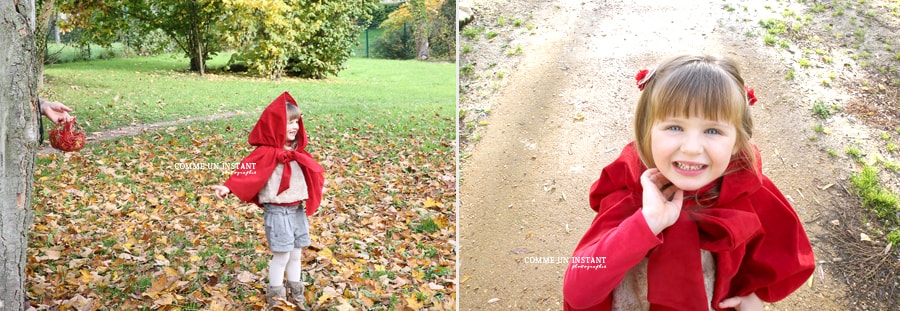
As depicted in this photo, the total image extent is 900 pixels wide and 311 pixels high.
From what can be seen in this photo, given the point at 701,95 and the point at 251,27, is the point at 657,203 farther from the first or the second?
the point at 251,27

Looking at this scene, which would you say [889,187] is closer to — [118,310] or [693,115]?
[693,115]

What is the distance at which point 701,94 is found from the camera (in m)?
1.36

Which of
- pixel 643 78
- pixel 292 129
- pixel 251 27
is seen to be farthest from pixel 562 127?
pixel 251 27

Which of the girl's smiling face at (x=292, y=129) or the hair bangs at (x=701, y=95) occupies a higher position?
the hair bangs at (x=701, y=95)

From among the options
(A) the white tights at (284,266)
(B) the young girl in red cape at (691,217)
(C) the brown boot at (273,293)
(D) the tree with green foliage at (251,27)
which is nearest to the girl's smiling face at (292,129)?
(A) the white tights at (284,266)

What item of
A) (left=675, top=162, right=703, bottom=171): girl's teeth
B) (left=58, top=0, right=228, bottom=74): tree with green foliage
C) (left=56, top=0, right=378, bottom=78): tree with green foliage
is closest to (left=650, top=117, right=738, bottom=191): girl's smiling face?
(left=675, top=162, right=703, bottom=171): girl's teeth

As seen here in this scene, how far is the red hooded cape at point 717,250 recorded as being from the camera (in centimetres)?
138

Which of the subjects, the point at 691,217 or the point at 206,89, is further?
the point at 206,89

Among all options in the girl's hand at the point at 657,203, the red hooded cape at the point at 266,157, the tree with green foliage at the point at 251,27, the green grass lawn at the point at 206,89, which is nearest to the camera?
the girl's hand at the point at 657,203

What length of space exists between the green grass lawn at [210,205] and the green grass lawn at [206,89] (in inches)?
0.8

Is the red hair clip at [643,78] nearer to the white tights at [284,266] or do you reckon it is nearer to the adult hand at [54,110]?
the white tights at [284,266]

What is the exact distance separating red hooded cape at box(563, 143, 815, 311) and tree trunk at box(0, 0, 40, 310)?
6.62ft

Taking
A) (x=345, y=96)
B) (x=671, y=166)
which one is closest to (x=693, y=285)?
(x=671, y=166)

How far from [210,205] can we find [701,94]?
11.9 ft
